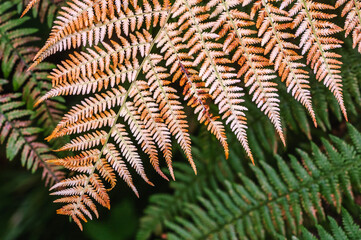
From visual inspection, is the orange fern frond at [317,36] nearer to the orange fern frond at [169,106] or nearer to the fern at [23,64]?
the orange fern frond at [169,106]

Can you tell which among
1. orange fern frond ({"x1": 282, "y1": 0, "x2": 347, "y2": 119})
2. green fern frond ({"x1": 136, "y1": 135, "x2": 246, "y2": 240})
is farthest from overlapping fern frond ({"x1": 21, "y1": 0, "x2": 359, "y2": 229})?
green fern frond ({"x1": 136, "y1": 135, "x2": 246, "y2": 240})

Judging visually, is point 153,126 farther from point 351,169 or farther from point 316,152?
point 351,169

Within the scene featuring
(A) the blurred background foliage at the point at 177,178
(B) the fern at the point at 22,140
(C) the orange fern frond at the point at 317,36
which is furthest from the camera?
(A) the blurred background foliage at the point at 177,178

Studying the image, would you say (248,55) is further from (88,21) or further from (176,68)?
(88,21)

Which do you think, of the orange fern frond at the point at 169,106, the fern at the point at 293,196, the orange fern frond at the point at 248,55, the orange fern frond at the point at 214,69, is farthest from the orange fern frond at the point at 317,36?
the fern at the point at 293,196

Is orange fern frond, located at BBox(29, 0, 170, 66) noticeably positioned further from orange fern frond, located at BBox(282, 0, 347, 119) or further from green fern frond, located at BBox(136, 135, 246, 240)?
green fern frond, located at BBox(136, 135, 246, 240)

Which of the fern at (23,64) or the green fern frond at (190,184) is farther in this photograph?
the green fern frond at (190,184)

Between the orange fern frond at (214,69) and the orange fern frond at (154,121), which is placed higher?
the orange fern frond at (214,69)

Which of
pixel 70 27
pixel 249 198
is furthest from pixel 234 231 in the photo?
pixel 70 27

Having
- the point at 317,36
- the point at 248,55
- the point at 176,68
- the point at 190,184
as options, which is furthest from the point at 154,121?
the point at 190,184

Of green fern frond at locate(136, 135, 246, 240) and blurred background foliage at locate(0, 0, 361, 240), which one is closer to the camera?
blurred background foliage at locate(0, 0, 361, 240)
